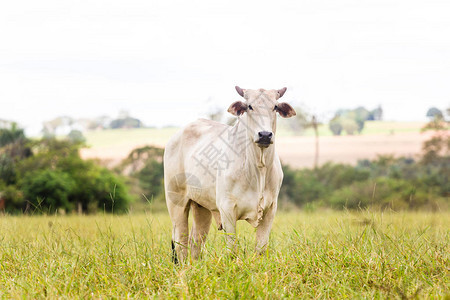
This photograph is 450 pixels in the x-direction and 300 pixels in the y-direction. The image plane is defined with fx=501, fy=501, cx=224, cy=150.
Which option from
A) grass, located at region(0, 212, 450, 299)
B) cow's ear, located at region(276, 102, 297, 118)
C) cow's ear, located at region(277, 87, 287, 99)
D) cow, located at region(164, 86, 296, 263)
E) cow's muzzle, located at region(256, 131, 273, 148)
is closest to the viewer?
grass, located at region(0, 212, 450, 299)

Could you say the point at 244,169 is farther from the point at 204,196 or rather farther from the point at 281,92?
the point at 281,92

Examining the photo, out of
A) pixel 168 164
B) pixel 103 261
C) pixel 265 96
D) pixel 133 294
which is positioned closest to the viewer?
pixel 133 294

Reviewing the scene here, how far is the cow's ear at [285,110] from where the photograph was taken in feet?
16.8

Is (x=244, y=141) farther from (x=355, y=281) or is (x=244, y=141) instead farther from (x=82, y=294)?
(x=82, y=294)

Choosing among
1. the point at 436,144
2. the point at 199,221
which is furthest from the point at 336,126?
the point at 199,221

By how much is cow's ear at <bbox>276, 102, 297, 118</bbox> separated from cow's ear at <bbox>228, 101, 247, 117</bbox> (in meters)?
0.35

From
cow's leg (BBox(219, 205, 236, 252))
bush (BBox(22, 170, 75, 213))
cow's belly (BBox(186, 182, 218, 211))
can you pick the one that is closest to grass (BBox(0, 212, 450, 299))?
cow's leg (BBox(219, 205, 236, 252))

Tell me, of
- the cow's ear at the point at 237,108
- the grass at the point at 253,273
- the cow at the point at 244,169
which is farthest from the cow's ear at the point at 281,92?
the grass at the point at 253,273

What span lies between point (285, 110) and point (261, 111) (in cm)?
34

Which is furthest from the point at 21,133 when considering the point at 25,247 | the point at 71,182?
the point at 25,247

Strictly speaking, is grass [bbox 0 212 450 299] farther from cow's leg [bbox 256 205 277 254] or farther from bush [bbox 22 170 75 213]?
bush [bbox 22 170 75 213]

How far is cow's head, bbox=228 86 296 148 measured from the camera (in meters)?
4.79

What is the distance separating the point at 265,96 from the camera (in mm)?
5055

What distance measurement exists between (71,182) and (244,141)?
→ 18103 mm
